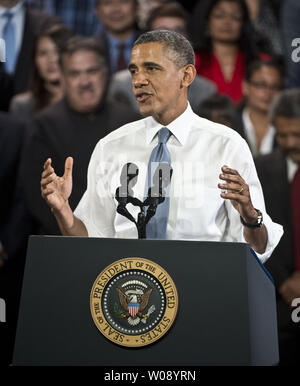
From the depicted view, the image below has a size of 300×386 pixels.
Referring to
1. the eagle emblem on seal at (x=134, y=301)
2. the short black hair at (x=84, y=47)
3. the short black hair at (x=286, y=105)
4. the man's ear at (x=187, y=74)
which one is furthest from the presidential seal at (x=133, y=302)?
the short black hair at (x=286, y=105)

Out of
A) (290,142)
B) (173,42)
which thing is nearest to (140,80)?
(173,42)

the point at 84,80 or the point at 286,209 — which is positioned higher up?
the point at 84,80

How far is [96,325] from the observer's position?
2.06m

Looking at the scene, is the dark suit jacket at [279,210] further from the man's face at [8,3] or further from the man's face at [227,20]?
the man's face at [8,3]

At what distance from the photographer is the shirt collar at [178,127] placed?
8.74 feet

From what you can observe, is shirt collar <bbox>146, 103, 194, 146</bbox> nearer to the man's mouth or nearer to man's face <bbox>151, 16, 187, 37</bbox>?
the man's mouth

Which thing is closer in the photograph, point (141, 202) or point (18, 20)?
point (141, 202)

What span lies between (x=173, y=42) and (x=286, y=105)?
1459 mm

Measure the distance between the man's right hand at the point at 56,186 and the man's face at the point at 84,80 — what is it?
922mm

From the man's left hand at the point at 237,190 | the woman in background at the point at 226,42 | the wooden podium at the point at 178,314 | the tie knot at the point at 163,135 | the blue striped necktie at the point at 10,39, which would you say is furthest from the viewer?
the woman in background at the point at 226,42

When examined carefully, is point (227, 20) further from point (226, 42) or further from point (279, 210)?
point (279, 210)

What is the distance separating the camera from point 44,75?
4.38 m

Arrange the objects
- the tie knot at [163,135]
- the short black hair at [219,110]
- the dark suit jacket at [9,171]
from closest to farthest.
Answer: the tie knot at [163,135] → the short black hair at [219,110] → the dark suit jacket at [9,171]

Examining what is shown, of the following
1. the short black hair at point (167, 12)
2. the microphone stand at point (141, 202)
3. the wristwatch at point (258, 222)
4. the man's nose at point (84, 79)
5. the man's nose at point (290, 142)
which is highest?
the short black hair at point (167, 12)
